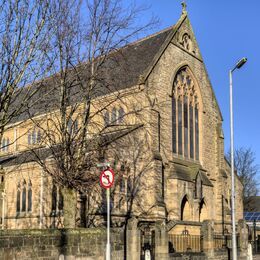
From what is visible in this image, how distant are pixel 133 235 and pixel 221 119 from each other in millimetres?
20599

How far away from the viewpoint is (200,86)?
3438 cm

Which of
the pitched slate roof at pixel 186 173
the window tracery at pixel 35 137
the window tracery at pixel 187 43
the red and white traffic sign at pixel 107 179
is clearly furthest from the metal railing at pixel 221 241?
the window tracery at pixel 187 43

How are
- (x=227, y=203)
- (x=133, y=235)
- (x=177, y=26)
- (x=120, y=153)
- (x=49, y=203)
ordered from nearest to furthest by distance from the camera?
(x=133, y=235), (x=120, y=153), (x=49, y=203), (x=177, y=26), (x=227, y=203)

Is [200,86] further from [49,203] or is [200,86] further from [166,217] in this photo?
[49,203]

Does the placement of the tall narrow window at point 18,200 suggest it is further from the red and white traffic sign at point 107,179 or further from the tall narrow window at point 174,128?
the red and white traffic sign at point 107,179

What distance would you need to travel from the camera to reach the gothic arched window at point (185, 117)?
1224 inches

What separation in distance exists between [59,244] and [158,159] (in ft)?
40.4

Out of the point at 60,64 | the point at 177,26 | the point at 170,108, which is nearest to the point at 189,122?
the point at 170,108

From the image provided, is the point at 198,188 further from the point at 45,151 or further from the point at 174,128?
the point at 45,151

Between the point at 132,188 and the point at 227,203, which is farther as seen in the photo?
the point at 227,203

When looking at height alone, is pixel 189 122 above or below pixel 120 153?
above

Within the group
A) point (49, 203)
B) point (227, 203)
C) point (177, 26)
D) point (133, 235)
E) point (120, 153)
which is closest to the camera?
point (133, 235)

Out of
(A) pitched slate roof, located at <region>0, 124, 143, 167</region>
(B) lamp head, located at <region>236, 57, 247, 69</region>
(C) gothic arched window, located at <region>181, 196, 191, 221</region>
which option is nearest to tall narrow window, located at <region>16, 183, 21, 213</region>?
(A) pitched slate roof, located at <region>0, 124, 143, 167</region>

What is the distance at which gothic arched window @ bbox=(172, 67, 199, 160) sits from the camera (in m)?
31.1
